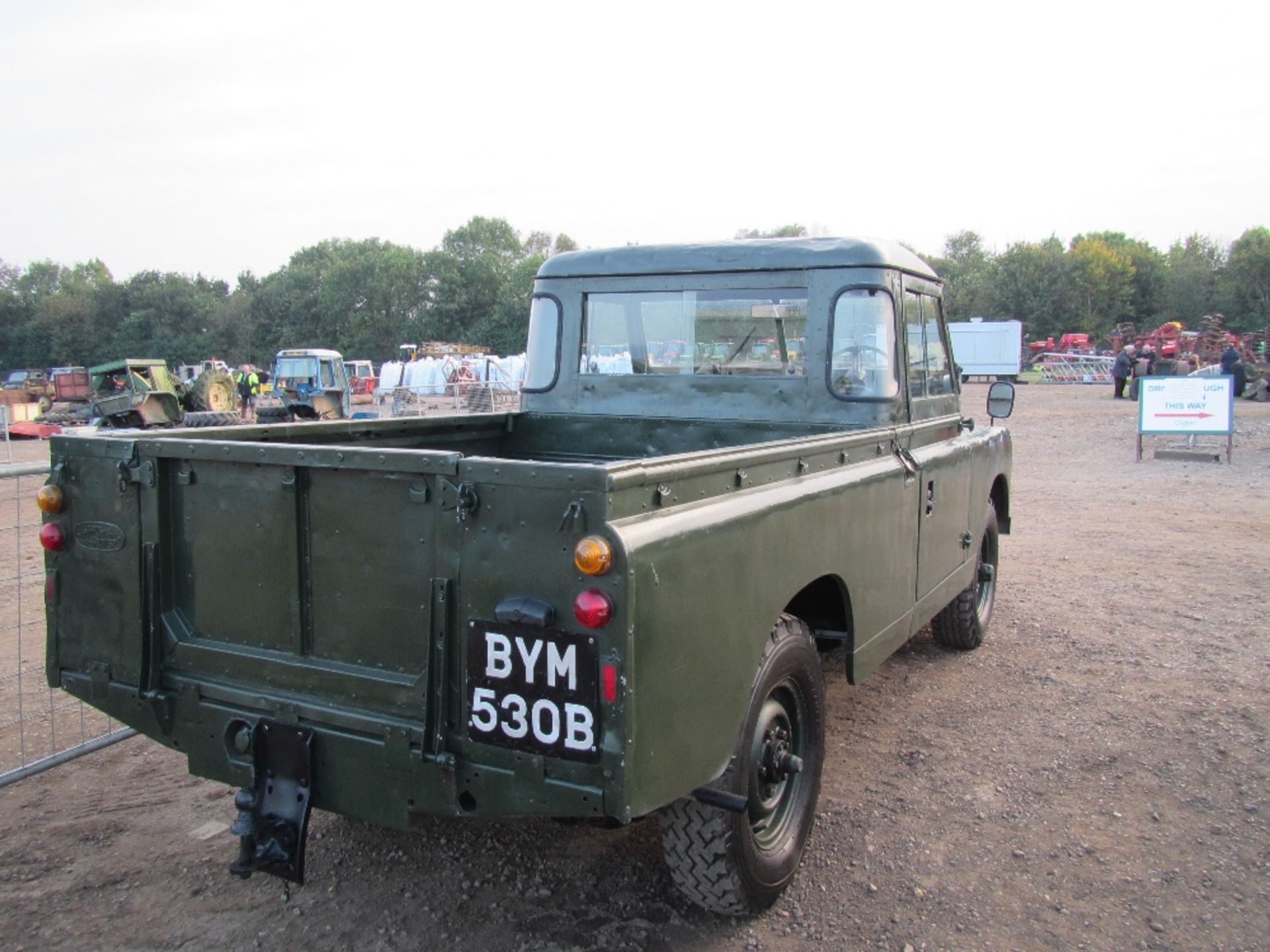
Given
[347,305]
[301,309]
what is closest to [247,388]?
[347,305]

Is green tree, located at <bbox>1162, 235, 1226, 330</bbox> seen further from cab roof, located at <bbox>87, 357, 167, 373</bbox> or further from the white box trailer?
cab roof, located at <bbox>87, 357, 167, 373</bbox>

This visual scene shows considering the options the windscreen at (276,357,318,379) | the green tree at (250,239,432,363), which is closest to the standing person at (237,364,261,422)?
the windscreen at (276,357,318,379)

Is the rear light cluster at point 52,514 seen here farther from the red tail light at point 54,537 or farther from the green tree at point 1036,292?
the green tree at point 1036,292

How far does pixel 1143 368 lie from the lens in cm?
3050

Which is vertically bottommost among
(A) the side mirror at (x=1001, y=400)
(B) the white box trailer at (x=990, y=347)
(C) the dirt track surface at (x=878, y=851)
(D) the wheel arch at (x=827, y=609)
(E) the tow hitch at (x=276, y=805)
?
(C) the dirt track surface at (x=878, y=851)

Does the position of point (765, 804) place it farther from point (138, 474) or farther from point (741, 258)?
point (741, 258)

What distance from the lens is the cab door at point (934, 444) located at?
4.29 m

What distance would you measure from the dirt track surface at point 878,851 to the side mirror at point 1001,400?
1.47m

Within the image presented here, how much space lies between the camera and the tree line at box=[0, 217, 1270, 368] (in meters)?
58.5

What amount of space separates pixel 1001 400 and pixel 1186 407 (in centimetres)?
1090

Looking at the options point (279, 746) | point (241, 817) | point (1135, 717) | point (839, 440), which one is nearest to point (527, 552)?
point (279, 746)

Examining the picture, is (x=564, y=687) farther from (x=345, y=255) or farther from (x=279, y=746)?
(x=345, y=255)

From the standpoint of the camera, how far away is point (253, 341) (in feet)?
229

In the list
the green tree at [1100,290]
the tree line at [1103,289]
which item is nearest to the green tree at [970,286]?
the tree line at [1103,289]
